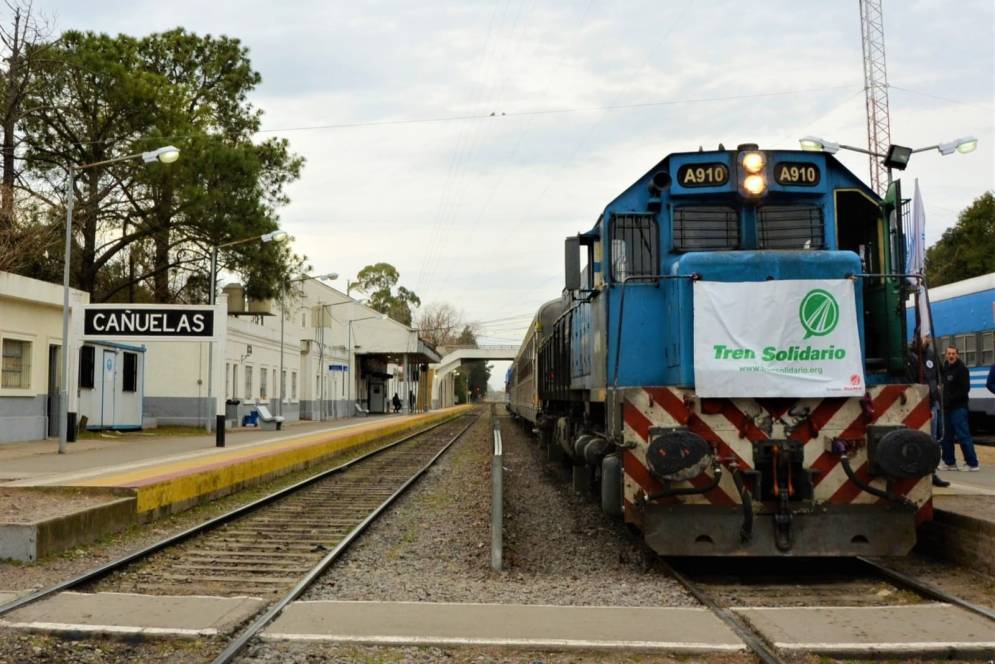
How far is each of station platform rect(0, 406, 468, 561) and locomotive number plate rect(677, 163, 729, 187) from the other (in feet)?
20.7

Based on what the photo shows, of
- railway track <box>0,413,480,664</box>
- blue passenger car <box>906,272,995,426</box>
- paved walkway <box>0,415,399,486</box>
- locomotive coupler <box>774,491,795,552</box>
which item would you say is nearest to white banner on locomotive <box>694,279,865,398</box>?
locomotive coupler <box>774,491,795,552</box>

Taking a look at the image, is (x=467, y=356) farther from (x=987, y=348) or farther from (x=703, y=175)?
(x=703, y=175)

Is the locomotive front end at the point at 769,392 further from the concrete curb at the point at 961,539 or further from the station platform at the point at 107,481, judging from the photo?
the station platform at the point at 107,481

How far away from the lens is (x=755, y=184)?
24.9ft

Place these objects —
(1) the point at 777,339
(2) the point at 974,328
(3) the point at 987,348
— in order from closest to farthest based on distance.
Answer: (1) the point at 777,339, (3) the point at 987,348, (2) the point at 974,328

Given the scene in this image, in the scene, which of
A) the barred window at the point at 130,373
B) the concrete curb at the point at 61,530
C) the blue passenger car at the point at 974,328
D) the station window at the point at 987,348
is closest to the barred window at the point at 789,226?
the concrete curb at the point at 61,530

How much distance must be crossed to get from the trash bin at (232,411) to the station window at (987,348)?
25169mm

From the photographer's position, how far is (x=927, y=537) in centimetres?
→ 816

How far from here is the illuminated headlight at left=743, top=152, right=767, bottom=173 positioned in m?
7.57

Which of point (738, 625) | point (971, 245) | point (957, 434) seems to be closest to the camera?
point (738, 625)

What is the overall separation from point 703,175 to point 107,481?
307 inches

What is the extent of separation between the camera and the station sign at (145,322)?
1988cm

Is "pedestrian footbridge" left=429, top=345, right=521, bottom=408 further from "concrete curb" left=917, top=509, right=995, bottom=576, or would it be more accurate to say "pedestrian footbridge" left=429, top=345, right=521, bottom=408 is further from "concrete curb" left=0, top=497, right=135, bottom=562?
"concrete curb" left=917, top=509, right=995, bottom=576

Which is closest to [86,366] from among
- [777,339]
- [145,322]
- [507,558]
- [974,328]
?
[145,322]
